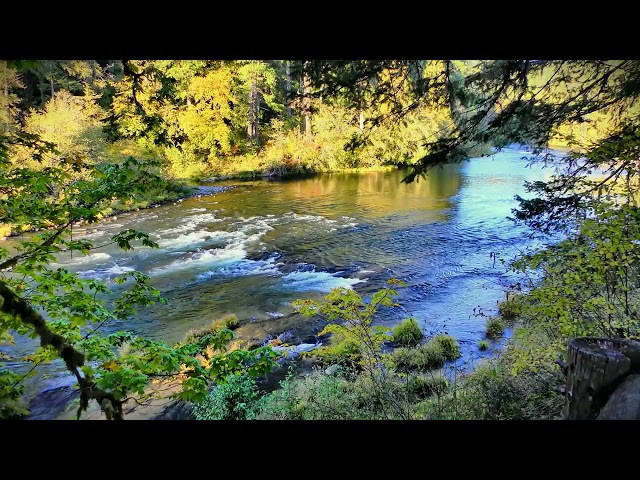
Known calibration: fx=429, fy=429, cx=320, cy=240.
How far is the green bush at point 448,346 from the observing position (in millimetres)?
6258

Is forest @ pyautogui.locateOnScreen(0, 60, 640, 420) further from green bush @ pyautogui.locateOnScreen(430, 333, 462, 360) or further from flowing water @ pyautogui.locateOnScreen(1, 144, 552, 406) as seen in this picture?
flowing water @ pyautogui.locateOnScreen(1, 144, 552, 406)

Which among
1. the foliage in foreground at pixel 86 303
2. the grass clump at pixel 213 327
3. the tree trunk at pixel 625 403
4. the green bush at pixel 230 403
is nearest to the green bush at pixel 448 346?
the green bush at pixel 230 403

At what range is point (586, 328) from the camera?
11.0ft

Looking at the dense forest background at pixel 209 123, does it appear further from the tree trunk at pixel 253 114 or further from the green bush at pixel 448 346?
the green bush at pixel 448 346

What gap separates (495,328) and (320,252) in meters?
5.32

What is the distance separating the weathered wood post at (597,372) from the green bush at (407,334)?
476cm

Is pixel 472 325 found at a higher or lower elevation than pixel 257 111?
lower

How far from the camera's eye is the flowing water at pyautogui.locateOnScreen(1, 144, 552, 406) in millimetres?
8164

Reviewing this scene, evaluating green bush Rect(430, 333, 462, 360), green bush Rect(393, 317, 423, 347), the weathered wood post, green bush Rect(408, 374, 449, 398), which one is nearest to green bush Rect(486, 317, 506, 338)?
green bush Rect(430, 333, 462, 360)

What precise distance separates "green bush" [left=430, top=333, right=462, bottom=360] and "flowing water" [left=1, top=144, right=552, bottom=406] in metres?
0.17
